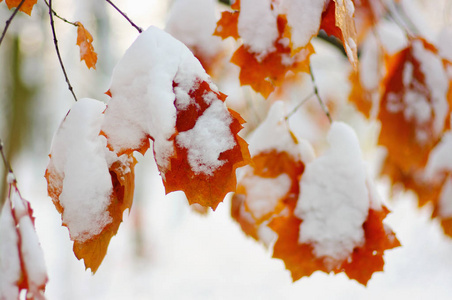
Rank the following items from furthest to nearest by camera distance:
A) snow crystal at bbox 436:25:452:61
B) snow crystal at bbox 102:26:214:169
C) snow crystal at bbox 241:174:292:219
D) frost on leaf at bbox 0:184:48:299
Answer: snow crystal at bbox 436:25:452:61
snow crystal at bbox 241:174:292:219
frost on leaf at bbox 0:184:48:299
snow crystal at bbox 102:26:214:169

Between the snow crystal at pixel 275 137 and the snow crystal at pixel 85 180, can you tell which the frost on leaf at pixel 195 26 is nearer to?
the snow crystal at pixel 275 137

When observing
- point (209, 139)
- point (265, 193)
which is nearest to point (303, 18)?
point (209, 139)

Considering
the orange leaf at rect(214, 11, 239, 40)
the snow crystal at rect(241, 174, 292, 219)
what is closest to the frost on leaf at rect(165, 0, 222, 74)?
the orange leaf at rect(214, 11, 239, 40)

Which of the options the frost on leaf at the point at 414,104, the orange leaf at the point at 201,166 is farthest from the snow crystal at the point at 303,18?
the frost on leaf at the point at 414,104

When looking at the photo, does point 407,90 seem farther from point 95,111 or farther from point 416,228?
point 416,228

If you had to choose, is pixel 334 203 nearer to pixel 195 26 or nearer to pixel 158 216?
pixel 195 26

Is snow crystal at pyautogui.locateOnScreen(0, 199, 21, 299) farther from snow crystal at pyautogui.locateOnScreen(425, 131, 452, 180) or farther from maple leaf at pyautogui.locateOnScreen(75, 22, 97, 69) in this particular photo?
snow crystal at pyautogui.locateOnScreen(425, 131, 452, 180)
